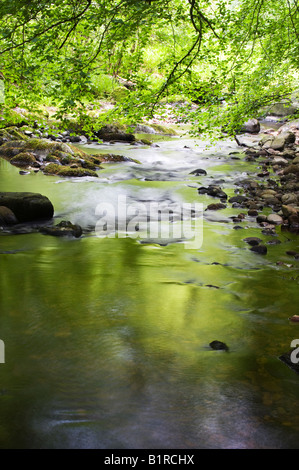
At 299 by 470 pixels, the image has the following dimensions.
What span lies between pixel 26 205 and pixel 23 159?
6570mm

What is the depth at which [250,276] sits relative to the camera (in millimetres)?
5199

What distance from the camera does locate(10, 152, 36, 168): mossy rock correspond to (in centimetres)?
1318

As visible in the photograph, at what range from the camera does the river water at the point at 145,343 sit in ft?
7.98

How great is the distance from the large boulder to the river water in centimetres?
93

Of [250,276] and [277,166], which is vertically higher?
[277,166]

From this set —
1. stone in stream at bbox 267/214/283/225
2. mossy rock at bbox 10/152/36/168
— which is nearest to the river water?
stone in stream at bbox 267/214/283/225

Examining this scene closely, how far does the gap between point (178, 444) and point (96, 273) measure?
3.06 metres

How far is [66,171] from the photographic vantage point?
12.1 meters

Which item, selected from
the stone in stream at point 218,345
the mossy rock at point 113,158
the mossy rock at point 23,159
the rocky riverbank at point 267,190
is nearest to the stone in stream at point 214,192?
the rocky riverbank at point 267,190

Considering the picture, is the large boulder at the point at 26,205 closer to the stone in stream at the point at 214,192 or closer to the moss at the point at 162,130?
the stone in stream at the point at 214,192

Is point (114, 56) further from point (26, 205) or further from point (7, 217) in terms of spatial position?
point (7, 217)

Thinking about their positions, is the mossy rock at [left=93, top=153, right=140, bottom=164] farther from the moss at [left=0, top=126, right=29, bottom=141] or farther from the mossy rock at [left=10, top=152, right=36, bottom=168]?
the moss at [left=0, top=126, right=29, bottom=141]
